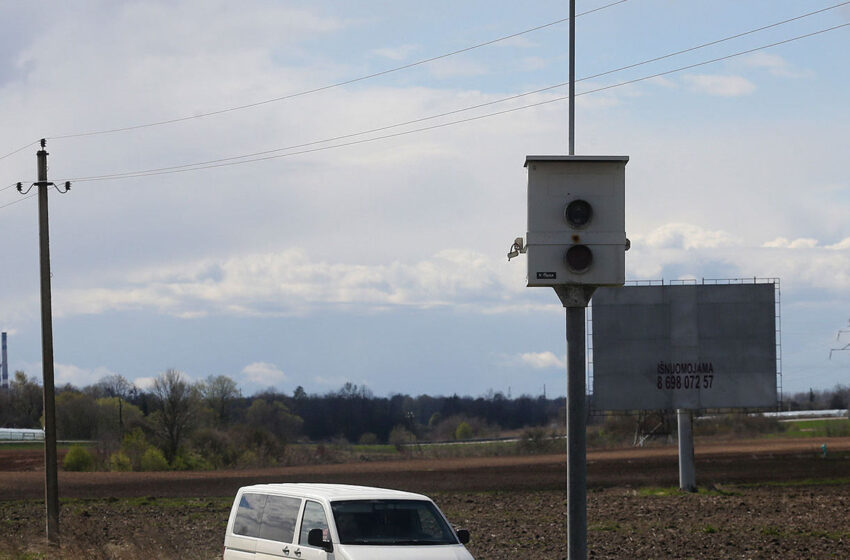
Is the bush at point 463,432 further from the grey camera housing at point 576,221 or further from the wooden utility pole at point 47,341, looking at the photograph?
the grey camera housing at point 576,221

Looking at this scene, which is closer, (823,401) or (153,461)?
(153,461)

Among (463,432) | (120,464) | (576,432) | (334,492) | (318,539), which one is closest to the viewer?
(576,432)

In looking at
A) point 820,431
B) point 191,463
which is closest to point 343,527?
point 191,463

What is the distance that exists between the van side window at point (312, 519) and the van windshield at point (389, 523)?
171 millimetres

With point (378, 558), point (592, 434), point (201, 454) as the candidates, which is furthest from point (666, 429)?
point (378, 558)

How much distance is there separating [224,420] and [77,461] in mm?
34767

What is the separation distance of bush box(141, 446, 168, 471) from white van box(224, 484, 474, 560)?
168 feet

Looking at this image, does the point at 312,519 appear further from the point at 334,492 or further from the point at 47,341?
the point at 47,341

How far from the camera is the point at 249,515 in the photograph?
14188 millimetres

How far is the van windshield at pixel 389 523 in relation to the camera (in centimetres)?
1256

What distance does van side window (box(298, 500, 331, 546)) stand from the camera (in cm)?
1273

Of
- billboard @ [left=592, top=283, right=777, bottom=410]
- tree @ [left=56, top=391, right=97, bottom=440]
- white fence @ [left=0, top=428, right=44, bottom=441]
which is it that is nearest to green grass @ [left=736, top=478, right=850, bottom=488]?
billboard @ [left=592, top=283, right=777, bottom=410]

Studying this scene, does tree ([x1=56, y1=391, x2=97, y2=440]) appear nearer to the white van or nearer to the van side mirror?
the white van

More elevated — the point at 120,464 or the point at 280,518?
the point at 280,518
